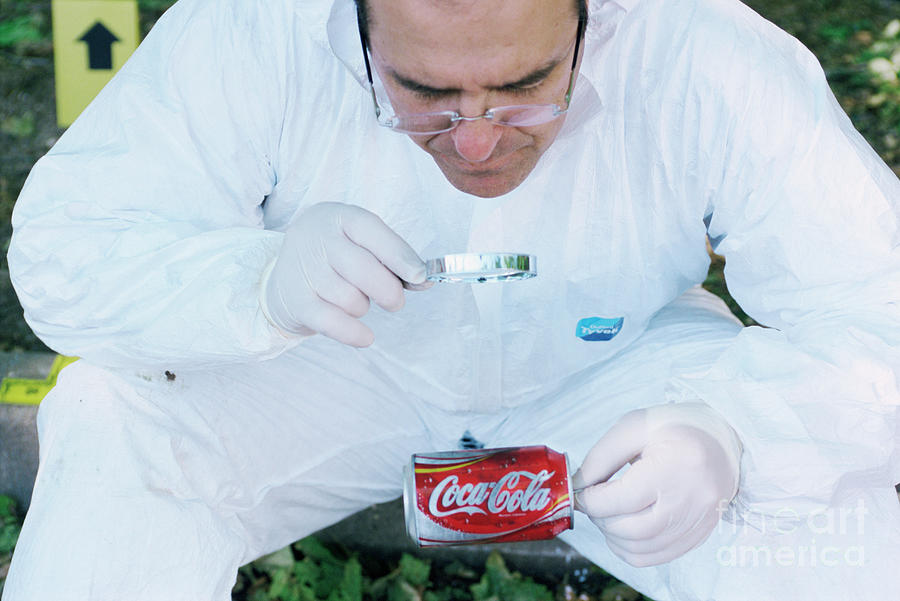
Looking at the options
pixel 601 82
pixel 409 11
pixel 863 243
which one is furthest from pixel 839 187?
pixel 409 11

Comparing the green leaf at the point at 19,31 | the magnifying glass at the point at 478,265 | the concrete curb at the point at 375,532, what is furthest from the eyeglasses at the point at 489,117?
the green leaf at the point at 19,31

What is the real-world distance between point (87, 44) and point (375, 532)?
5.19 ft

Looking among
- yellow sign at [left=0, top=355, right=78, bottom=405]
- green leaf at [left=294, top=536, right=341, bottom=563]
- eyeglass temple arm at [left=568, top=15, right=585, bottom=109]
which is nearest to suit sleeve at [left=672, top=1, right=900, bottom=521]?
eyeglass temple arm at [left=568, top=15, right=585, bottom=109]

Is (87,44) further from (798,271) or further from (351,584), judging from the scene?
(798,271)

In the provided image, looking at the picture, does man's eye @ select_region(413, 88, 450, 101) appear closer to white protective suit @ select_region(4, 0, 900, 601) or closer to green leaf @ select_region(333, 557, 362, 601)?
white protective suit @ select_region(4, 0, 900, 601)

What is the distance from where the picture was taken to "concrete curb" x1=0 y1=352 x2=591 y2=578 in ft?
7.20

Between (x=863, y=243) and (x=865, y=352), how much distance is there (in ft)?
0.62

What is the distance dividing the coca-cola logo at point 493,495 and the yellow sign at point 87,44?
1.80 m

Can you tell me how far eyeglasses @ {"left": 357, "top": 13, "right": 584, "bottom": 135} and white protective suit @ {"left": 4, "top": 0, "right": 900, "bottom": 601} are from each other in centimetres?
8

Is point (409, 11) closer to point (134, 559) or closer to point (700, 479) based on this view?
point (700, 479)

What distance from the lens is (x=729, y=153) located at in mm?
1678

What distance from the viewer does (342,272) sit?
1507 mm

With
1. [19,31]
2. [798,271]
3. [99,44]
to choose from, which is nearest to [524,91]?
[798,271]

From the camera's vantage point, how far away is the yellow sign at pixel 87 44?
110 inches
